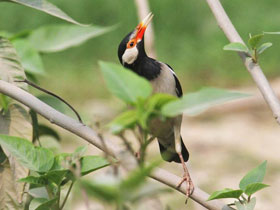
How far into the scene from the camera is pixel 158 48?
7.55 meters

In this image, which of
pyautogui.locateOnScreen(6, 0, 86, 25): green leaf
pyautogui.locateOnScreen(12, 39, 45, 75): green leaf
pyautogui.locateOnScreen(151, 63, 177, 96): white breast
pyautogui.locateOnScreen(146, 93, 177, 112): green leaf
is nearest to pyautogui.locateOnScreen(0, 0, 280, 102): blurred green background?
pyautogui.locateOnScreen(151, 63, 177, 96): white breast

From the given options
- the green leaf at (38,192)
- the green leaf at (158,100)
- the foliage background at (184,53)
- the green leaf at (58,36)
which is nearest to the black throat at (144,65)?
the green leaf at (58,36)

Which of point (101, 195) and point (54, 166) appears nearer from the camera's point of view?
point (101, 195)

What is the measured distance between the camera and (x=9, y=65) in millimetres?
1865

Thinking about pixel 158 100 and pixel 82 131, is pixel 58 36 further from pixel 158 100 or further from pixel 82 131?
pixel 158 100

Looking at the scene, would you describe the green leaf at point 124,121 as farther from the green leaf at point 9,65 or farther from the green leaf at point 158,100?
the green leaf at point 9,65

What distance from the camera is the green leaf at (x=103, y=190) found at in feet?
2.89

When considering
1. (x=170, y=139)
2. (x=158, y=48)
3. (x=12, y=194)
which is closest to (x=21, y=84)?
(x=12, y=194)

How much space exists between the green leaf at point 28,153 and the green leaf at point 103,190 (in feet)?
2.09

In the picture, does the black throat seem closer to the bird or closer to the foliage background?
the bird

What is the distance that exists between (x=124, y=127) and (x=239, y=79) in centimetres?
600

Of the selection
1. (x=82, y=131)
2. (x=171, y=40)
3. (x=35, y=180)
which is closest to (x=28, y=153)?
(x=35, y=180)

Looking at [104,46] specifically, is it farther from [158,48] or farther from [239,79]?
[239,79]

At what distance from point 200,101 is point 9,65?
3.13 ft
